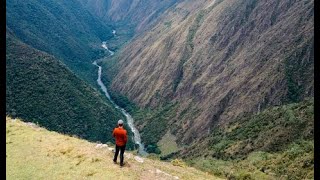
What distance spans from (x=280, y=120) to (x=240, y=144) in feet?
31.6

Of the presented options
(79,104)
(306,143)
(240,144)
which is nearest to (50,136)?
(306,143)

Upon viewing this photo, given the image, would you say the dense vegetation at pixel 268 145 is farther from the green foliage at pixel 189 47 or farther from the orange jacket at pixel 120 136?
the green foliage at pixel 189 47

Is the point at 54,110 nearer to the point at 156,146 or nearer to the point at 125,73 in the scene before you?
the point at 156,146

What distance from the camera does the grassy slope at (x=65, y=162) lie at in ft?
75.3

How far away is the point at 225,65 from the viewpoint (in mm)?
138625

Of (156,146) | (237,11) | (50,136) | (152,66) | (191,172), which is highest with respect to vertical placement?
(237,11)

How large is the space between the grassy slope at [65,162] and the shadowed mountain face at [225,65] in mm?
85030

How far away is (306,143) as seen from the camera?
72062 millimetres

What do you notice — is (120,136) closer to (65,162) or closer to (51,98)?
(65,162)

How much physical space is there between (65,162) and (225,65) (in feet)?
387

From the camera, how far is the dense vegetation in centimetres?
6156

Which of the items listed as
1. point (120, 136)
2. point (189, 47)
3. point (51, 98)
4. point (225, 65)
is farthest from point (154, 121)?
point (120, 136)

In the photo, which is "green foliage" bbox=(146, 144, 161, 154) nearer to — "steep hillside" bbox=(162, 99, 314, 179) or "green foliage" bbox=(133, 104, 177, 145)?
"green foliage" bbox=(133, 104, 177, 145)

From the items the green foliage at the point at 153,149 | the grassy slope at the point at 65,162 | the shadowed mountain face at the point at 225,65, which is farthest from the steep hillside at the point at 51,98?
the grassy slope at the point at 65,162
